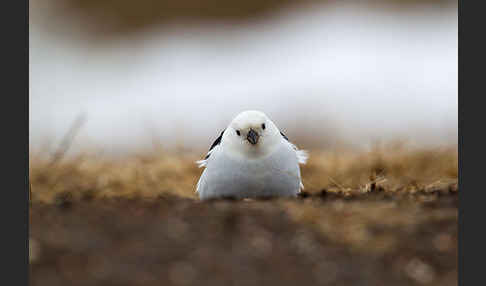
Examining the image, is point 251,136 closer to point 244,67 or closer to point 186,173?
point 186,173

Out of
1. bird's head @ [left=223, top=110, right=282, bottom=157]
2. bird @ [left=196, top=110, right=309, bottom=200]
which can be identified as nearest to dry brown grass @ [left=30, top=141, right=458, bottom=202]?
bird @ [left=196, top=110, right=309, bottom=200]

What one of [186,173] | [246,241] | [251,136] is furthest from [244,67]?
[246,241]

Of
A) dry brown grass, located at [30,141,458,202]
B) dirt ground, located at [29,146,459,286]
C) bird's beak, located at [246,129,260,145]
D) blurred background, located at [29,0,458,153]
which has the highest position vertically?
blurred background, located at [29,0,458,153]

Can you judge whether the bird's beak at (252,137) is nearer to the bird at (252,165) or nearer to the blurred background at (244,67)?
the bird at (252,165)

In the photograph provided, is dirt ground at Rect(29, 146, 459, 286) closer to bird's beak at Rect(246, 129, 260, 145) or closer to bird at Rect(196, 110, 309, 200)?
bird at Rect(196, 110, 309, 200)

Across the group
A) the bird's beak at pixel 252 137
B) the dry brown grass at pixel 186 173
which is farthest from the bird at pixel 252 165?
the dry brown grass at pixel 186 173

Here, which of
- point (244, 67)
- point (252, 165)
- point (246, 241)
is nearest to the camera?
point (246, 241)
